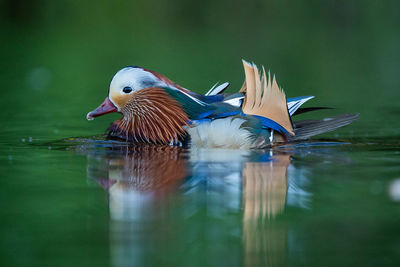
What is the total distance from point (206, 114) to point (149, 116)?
2.50 ft

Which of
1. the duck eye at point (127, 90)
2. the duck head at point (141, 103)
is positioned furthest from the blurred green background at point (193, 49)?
the duck eye at point (127, 90)

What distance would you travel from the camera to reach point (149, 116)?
820 centimetres

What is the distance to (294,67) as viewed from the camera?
16.5 metres

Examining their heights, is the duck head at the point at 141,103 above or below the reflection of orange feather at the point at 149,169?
above

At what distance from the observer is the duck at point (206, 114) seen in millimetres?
7664

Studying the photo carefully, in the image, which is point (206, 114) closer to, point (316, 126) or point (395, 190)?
point (316, 126)

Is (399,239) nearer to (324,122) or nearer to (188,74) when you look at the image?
(324,122)

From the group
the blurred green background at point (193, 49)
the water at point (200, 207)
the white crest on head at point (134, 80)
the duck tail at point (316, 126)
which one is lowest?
the water at point (200, 207)

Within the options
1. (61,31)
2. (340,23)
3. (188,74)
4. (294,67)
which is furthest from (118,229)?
(340,23)

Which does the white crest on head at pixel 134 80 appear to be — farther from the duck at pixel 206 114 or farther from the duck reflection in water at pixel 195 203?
the duck reflection in water at pixel 195 203

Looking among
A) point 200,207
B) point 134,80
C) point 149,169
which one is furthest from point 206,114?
point 200,207

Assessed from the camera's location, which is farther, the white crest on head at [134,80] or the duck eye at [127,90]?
the duck eye at [127,90]

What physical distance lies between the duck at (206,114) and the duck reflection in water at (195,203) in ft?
0.78

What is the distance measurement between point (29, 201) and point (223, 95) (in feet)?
10.0
